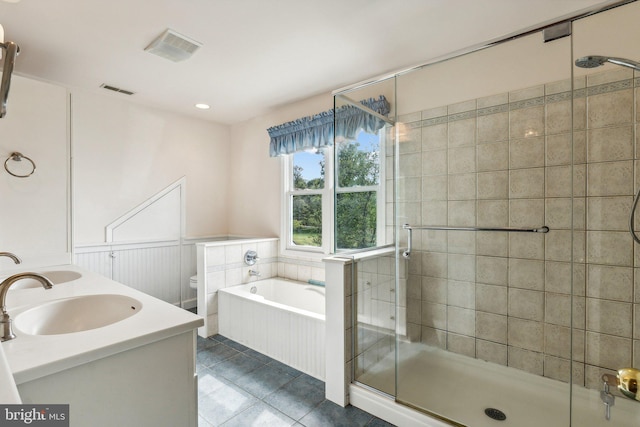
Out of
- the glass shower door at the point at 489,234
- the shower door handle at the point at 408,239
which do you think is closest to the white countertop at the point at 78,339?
the glass shower door at the point at 489,234

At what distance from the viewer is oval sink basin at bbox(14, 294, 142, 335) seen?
1238mm

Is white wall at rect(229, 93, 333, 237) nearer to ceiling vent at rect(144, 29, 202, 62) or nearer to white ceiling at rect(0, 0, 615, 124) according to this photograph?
white ceiling at rect(0, 0, 615, 124)

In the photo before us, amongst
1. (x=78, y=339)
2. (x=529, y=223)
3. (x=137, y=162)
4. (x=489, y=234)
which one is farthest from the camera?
(x=137, y=162)

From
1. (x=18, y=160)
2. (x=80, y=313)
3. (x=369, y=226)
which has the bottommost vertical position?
(x=80, y=313)

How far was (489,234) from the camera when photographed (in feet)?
7.27

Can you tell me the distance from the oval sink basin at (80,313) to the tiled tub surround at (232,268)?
1422 millimetres

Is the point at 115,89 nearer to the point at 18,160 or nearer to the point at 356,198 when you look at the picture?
the point at 18,160

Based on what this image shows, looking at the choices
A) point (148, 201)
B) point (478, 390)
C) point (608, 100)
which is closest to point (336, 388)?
A: point (478, 390)

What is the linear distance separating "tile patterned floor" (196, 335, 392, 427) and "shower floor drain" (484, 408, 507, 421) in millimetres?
602

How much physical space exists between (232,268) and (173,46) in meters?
1.98

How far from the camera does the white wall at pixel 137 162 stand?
2.93 meters

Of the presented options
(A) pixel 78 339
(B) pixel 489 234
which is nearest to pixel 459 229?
(B) pixel 489 234

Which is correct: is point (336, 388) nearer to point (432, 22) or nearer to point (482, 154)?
point (482, 154)

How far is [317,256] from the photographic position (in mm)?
3182
